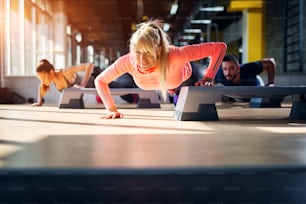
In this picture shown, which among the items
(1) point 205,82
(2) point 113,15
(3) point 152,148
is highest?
(2) point 113,15

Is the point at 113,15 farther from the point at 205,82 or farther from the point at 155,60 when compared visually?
the point at 155,60

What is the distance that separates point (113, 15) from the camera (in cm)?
420

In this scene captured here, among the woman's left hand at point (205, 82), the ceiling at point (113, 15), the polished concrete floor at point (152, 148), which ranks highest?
the ceiling at point (113, 15)

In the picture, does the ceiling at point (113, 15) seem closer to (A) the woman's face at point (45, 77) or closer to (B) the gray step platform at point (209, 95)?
(A) the woman's face at point (45, 77)

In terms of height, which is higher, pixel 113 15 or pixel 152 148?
pixel 113 15

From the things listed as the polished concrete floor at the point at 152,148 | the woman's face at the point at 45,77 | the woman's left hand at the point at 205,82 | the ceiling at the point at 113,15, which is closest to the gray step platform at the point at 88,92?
the woman's face at the point at 45,77

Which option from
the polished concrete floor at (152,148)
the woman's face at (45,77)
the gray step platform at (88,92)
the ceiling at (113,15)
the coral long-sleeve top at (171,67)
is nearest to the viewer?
the polished concrete floor at (152,148)

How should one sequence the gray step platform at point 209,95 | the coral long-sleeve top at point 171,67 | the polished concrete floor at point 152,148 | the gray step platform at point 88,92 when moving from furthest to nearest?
the gray step platform at point 88,92
the coral long-sleeve top at point 171,67
the gray step platform at point 209,95
the polished concrete floor at point 152,148

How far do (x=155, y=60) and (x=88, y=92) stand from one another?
2.87 ft

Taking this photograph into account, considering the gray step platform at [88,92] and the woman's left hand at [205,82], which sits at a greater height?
the woman's left hand at [205,82]

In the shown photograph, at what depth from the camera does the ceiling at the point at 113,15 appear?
4.03m

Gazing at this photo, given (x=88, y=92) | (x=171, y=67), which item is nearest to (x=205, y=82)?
(x=171, y=67)

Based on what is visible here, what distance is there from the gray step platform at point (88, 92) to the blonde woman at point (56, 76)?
25 centimetres

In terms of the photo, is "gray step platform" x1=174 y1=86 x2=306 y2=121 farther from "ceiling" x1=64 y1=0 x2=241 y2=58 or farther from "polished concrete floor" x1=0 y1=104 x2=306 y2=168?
"ceiling" x1=64 y1=0 x2=241 y2=58
